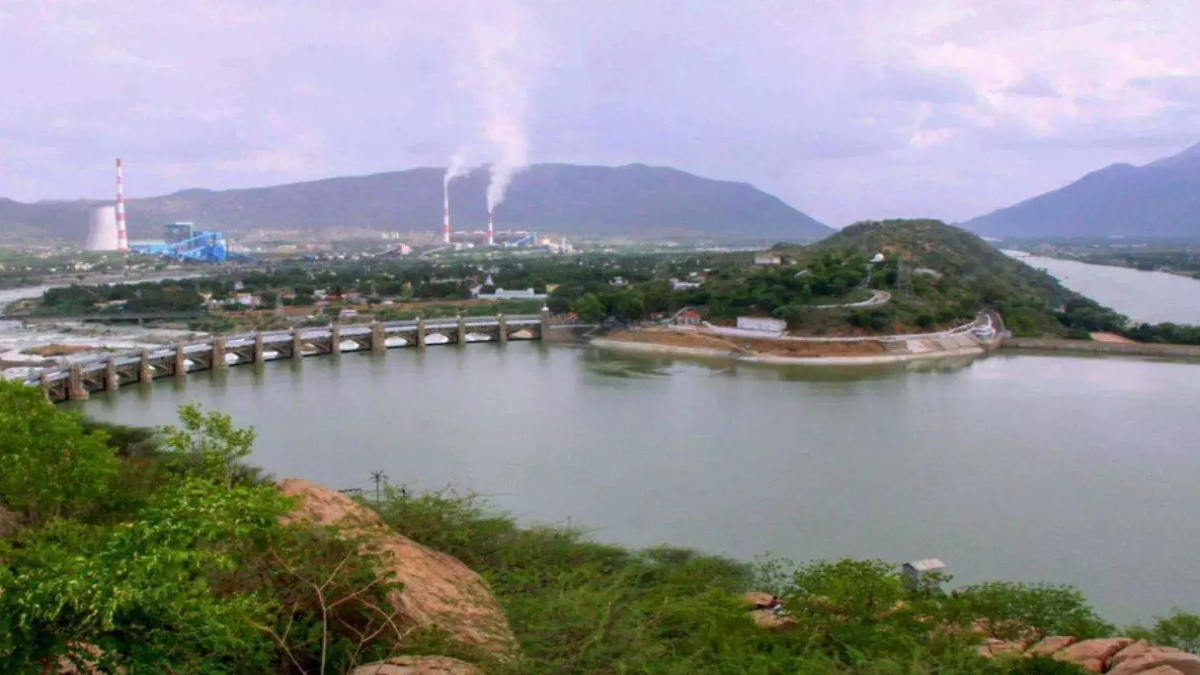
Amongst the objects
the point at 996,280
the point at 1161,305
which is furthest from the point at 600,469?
the point at 1161,305

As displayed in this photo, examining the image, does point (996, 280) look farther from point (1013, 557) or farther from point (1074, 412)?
point (1013, 557)

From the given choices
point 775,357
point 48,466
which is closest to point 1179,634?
point 48,466

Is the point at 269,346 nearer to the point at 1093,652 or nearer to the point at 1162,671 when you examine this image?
the point at 1093,652

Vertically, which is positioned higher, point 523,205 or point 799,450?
point 523,205

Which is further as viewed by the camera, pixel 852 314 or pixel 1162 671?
pixel 852 314

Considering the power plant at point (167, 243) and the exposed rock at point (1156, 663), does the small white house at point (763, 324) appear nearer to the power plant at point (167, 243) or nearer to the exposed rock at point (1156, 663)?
the exposed rock at point (1156, 663)

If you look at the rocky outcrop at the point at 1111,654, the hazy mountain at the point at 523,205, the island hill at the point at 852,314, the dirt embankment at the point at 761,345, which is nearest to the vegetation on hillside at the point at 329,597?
the rocky outcrop at the point at 1111,654
